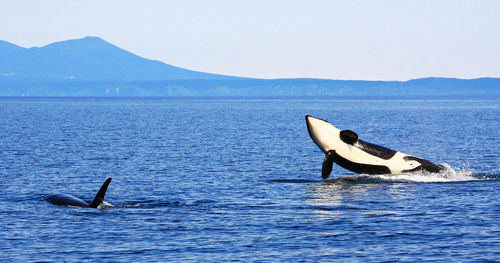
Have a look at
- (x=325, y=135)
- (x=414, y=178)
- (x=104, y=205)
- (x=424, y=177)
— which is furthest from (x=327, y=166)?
(x=104, y=205)

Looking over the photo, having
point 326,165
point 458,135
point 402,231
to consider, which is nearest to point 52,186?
point 326,165

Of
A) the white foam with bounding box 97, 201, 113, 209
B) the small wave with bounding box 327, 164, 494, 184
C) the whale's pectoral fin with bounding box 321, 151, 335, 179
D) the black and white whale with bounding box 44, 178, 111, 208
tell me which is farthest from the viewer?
the small wave with bounding box 327, 164, 494, 184

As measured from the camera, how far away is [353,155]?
3544 cm

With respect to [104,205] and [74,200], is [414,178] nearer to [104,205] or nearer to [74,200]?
[104,205]

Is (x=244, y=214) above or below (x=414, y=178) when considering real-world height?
below

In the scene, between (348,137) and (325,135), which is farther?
(348,137)

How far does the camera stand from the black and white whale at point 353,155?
34938mm

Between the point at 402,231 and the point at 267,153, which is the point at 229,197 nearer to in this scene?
the point at 402,231

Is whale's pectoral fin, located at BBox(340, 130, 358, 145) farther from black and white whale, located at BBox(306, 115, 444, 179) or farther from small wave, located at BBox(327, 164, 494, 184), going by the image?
small wave, located at BBox(327, 164, 494, 184)

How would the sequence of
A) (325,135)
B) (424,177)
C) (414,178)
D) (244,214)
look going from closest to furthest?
(244,214)
(325,135)
(414,178)
(424,177)

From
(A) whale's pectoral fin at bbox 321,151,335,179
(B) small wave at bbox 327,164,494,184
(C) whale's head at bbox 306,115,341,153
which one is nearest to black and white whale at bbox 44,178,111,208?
(A) whale's pectoral fin at bbox 321,151,335,179

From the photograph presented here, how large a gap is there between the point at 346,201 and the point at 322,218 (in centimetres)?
362

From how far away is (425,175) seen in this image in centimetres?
3712

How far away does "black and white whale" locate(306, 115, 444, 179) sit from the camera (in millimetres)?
34938
